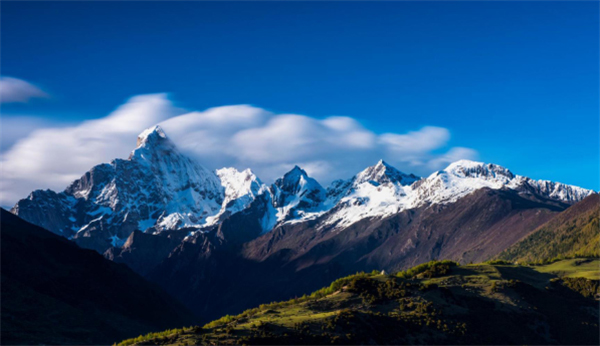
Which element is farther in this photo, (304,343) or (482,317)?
(482,317)

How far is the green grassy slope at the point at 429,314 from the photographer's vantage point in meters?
122

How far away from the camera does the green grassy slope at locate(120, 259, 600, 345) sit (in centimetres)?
12194

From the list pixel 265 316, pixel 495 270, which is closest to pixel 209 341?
pixel 265 316

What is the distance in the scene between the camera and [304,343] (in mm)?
117812

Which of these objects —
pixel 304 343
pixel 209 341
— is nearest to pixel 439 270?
pixel 304 343

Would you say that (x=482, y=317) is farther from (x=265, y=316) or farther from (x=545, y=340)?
(x=265, y=316)

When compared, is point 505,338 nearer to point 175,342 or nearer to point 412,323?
point 412,323

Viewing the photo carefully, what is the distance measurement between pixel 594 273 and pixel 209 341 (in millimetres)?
131441

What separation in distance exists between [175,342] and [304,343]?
22349 mm

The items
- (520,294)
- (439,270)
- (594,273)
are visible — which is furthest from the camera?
(594,273)

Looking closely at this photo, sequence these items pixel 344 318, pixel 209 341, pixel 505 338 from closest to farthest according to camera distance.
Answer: pixel 209 341
pixel 344 318
pixel 505 338

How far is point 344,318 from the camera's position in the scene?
12788cm

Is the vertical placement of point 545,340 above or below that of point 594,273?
below

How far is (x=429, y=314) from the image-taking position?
140375mm
